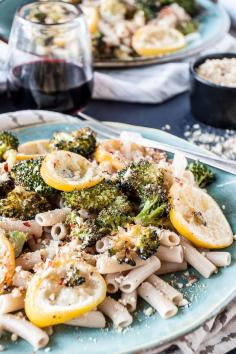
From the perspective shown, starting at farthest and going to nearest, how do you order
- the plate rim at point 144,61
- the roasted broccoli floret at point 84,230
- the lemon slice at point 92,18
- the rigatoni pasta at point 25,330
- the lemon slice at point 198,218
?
1. the lemon slice at point 92,18
2. the plate rim at point 144,61
3. the lemon slice at point 198,218
4. the roasted broccoli floret at point 84,230
5. the rigatoni pasta at point 25,330

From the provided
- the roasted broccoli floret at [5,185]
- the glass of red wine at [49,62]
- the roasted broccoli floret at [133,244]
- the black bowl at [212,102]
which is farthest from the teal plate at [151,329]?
the glass of red wine at [49,62]

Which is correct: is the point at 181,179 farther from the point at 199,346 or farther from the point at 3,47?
the point at 3,47

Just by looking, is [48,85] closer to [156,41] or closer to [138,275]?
[156,41]

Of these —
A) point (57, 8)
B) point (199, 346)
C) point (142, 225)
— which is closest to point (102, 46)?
point (57, 8)

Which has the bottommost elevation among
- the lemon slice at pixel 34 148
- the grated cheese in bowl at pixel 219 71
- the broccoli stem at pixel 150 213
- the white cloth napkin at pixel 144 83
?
the white cloth napkin at pixel 144 83

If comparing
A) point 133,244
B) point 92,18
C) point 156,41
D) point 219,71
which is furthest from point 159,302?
point 92,18

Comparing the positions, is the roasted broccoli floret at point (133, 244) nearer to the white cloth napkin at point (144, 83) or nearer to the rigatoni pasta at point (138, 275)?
the rigatoni pasta at point (138, 275)

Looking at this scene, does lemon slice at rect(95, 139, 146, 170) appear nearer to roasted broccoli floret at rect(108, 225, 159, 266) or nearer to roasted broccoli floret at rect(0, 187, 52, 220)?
roasted broccoli floret at rect(0, 187, 52, 220)

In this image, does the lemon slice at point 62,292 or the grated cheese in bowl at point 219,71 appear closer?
the lemon slice at point 62,292
